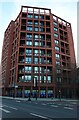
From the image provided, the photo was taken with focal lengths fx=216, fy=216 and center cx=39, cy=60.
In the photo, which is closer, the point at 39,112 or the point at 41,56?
the point at 39,112

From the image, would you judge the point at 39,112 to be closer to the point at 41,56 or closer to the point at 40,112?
the point at 40,112

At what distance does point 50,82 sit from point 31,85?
24.5 feet

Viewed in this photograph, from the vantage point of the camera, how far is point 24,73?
254ft

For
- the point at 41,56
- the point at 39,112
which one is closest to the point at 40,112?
the point at 39,112

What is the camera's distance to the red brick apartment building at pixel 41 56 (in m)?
77.9

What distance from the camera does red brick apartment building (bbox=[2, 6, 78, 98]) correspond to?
77938 millimetres

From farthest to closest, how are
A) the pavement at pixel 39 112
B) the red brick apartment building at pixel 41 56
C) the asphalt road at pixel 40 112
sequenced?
the red brick apartment building at pixel 41 56 → the asphalt road at pixel 40 112 → the pavement at pixel 39 112

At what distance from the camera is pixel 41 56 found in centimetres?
8094

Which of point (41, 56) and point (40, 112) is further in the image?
point (41, 56)

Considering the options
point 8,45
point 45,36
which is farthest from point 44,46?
→ point 8,45

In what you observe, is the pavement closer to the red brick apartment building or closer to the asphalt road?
the asphalt road

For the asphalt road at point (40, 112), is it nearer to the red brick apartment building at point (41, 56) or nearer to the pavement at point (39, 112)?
the pavement at point (39, 112)

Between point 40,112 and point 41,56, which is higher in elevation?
point 41,56

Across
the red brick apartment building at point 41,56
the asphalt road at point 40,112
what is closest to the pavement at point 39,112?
the asphalt road at point 40,112
